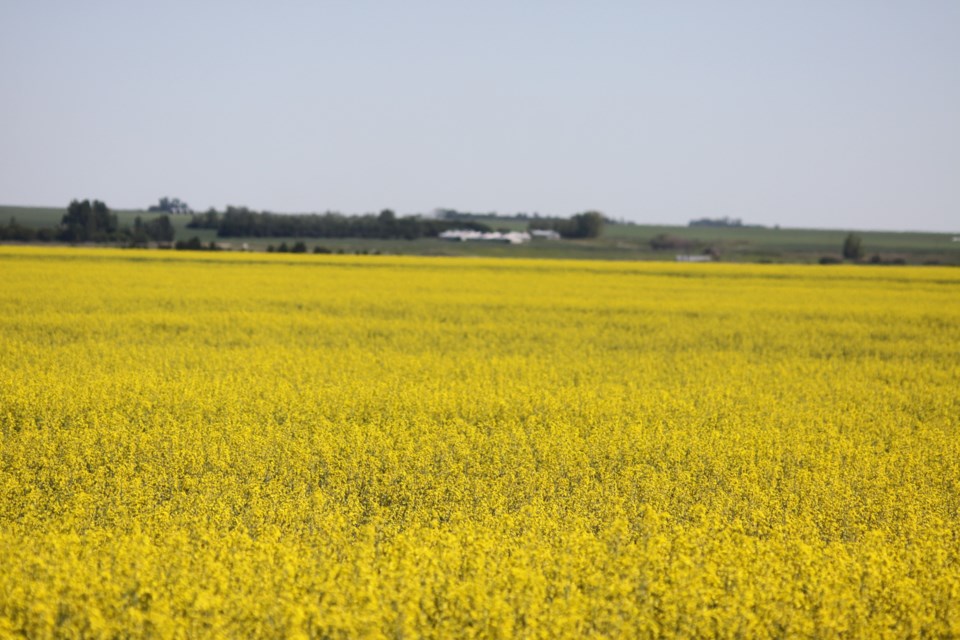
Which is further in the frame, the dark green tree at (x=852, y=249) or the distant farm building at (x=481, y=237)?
the distant farm building at (x=481, y=237)

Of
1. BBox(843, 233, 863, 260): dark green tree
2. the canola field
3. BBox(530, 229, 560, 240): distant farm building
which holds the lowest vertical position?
the canola field

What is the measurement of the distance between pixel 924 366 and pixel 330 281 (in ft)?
67.4

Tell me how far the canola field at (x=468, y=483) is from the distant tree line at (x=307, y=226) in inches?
2037

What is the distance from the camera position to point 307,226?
71250 mm

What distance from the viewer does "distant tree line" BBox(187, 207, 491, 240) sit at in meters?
69.9

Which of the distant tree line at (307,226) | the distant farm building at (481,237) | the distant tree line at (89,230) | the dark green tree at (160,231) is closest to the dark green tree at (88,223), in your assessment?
the distant tree line at (89,230)

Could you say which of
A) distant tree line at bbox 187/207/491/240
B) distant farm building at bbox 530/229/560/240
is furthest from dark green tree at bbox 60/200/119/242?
distant farm building at bbox 530/229/560/240

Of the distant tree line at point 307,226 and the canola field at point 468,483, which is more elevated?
the distant tree line at point 307,226

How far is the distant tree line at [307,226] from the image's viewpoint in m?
69.9

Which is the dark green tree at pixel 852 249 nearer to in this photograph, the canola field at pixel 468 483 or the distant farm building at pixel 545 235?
the distant farm building at pixel 545 235

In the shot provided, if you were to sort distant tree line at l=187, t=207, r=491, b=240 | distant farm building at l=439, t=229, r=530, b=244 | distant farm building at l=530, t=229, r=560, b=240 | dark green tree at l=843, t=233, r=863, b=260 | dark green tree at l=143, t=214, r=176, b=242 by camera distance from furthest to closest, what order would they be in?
distant farm building at l=530, t=229, r=560, b=240 < distant farm building at l=439, t=229, r=530, b=244 < distant tree line at l=187, t=207, r=491, b=240 < dark green tree at l=843, t=233, r=863, b=260 < dark green tree at l=143, t=214, r=176, b=242

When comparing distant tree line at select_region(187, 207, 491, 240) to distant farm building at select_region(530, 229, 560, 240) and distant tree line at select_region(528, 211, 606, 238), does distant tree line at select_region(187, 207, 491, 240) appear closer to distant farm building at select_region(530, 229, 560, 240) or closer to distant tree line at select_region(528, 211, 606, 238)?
distant farm building at select_region(530, 229, 560, 240)

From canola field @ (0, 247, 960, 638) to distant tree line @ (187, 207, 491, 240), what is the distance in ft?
170

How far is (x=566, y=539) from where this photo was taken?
6.31m
